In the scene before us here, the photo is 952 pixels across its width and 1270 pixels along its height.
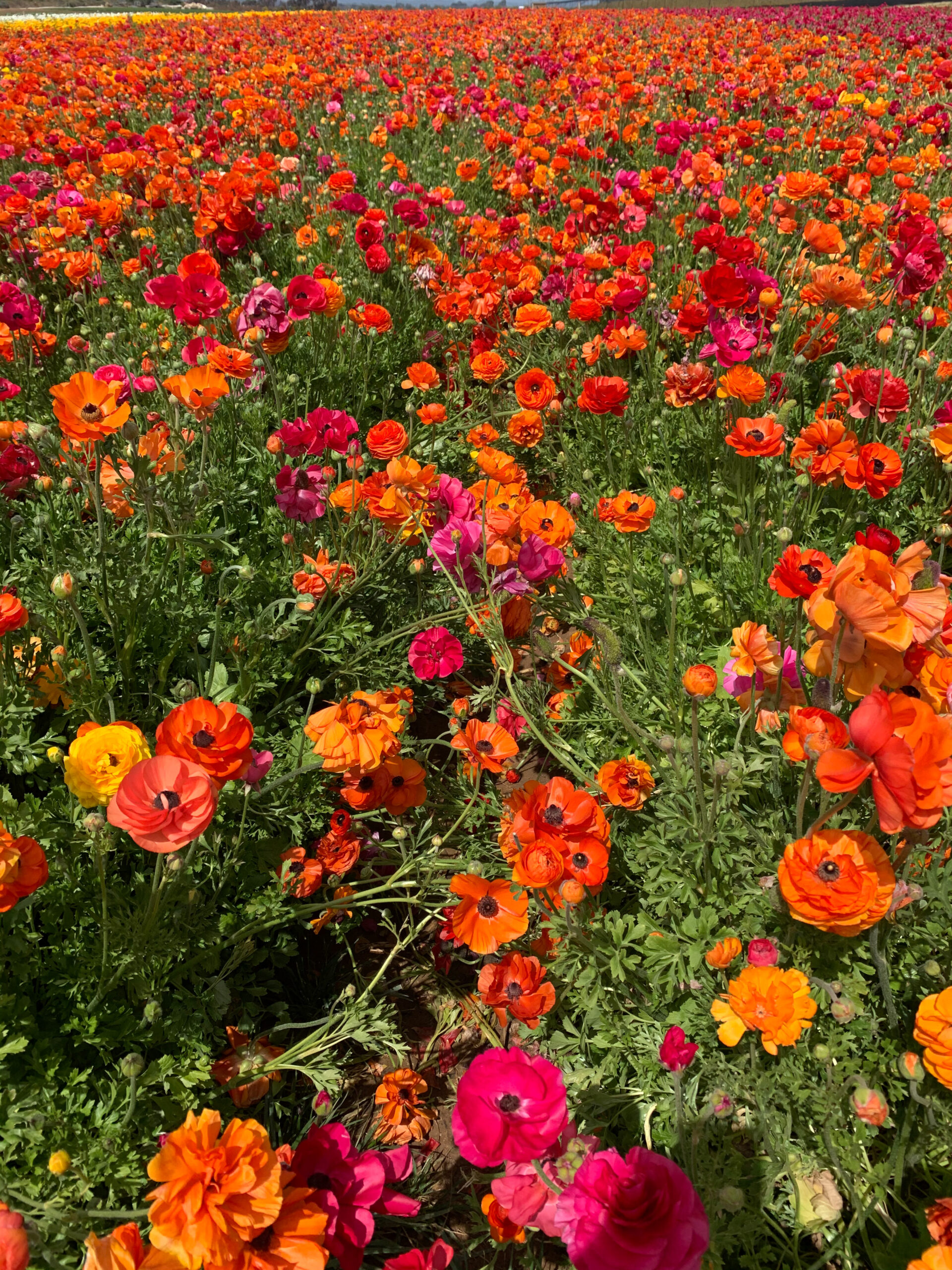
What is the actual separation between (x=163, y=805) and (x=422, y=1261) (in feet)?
2.71

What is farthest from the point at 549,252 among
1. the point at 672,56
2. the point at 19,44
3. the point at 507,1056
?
the point at 19,44

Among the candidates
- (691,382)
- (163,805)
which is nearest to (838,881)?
(163,805)

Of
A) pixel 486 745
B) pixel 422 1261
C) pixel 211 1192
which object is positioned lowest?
pixel 422 1261

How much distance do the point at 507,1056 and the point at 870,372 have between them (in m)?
2.09

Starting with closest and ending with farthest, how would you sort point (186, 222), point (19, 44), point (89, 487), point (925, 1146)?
point (925, 1146) < point (89, 487) < point (186, 222) < point (19, 44)

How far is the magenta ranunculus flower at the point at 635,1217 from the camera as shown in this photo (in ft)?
2.85

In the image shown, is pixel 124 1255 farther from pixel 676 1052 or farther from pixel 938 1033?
pixel 938 1033

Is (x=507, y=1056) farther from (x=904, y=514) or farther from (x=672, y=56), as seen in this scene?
(x=672, y=56)

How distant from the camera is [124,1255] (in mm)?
878

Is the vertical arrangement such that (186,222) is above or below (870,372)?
above

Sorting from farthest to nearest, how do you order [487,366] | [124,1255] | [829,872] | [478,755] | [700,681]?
[487,366], [478,755], [700,681], [829,872], [124,1255]

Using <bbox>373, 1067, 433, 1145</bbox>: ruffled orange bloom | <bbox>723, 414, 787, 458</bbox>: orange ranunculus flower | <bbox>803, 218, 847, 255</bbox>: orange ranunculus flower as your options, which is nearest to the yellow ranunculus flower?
<bbox>373, 1067, 433, 1145</bbox>: ruffled orange bloom

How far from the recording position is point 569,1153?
1042 mm

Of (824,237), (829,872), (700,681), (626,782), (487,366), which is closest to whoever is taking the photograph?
(829,872)
